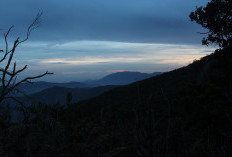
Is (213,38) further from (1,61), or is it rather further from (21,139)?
(21,139)

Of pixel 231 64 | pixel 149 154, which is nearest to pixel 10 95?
pixel 149 154

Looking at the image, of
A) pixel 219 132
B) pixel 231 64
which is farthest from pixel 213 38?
pixel 219 132

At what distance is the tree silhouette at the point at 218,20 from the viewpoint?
13.1m

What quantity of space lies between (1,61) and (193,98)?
7677 millimetres

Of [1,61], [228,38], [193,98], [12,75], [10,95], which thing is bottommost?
[193,98]

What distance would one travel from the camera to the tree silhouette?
43.0 feet

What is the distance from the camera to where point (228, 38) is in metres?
13.2

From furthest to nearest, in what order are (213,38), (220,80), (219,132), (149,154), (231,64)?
(213,38), (220,80), (231,64), (219,132), (149,154)

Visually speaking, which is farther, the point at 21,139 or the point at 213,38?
the point at 213,38

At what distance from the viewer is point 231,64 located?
467 inches

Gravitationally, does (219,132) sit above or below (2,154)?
below

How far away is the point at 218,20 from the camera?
43.4ft

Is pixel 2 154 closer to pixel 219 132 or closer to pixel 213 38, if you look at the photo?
pixel 219 132

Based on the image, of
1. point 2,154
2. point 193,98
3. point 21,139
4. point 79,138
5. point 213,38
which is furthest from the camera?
point 213,38
